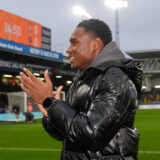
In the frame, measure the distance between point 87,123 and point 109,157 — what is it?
0.26 m

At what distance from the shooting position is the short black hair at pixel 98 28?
181 cm

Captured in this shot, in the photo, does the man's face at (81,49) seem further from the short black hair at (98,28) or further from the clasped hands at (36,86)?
the clasped hands at (36,86)

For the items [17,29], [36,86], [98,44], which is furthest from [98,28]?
[17,29]

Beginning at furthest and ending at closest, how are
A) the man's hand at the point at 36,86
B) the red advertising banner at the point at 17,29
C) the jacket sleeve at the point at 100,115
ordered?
the red advertising banner at the point at 17,29 < the man's hand at the point at 36,86 < the jacket sleeve at the point at 100,115

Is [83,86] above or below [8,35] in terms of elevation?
below

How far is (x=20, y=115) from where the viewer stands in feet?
81.2

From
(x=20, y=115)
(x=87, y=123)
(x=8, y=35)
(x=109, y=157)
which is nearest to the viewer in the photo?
(x=87, y=123)

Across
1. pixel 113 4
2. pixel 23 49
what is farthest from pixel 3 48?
pixel 113 4

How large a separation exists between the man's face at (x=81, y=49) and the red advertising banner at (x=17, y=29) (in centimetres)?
4459

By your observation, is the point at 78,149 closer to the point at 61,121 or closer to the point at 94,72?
the point at 61,121

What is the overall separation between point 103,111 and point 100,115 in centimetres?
3

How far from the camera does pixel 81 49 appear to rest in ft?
5.89

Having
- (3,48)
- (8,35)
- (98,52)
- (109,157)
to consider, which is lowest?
(109,157)

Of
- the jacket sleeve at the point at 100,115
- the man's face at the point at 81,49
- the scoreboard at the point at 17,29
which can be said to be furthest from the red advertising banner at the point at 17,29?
the jacket sleeve at the point at 100,115
